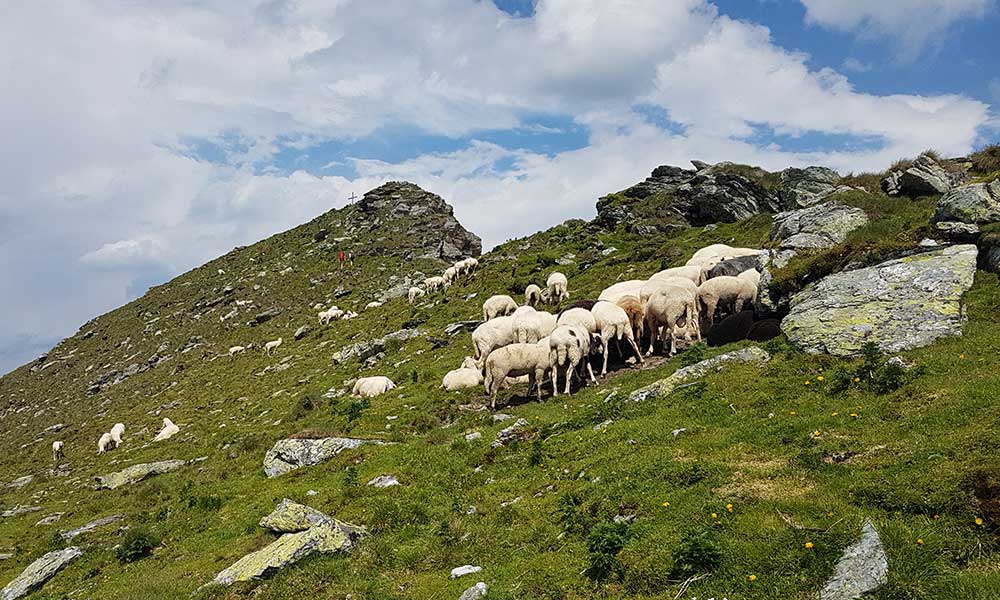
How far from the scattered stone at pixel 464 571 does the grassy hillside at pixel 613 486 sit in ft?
0.68

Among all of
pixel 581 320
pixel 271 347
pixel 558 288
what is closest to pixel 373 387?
pixel 581 320

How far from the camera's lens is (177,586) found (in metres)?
12.4

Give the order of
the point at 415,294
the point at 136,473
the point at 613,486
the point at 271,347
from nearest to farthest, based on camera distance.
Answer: the point at 613,486 < the point at 136,473 < the point at 271,347 < the point at 415,294

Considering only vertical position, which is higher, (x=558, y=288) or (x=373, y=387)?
(x=558, y=288)

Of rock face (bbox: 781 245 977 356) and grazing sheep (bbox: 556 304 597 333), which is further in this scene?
grazing sheep (bbox: 556 304 597 333)

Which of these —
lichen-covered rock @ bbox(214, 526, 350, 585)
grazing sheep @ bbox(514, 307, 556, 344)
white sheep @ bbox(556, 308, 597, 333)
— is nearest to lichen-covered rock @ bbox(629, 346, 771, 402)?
white sheep @ bbox(556, 308, 597, 333)

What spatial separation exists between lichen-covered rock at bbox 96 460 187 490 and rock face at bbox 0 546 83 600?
7.94m

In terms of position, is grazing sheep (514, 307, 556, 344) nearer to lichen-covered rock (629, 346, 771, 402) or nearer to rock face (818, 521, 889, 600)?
lichen-covered rock (629, 346, 771, 402)

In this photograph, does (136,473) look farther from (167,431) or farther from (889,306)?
(889,306)

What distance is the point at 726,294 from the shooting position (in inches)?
982

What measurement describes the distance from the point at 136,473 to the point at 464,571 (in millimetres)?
21793

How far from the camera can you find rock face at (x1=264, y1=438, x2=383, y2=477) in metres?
19.5

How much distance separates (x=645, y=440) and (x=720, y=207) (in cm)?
4386

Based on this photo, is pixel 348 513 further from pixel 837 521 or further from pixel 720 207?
pixel 720 207
